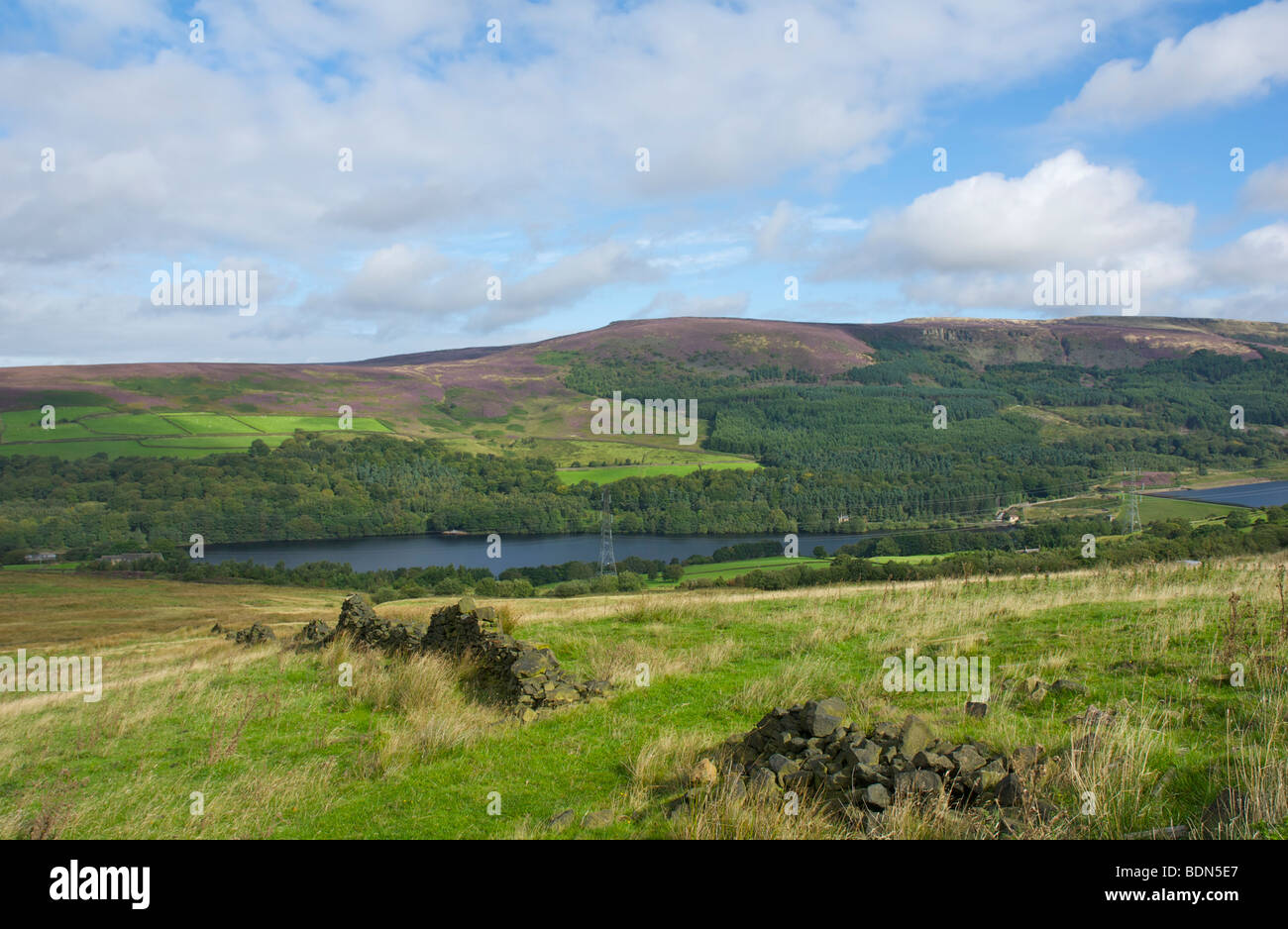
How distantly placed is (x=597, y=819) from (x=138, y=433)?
4459 inches

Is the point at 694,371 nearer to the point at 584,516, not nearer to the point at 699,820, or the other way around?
the point at 584,516

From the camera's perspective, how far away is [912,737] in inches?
251

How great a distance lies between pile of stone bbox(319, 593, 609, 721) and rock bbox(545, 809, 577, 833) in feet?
11.6

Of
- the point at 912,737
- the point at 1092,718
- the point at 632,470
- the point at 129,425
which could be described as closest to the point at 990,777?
the point at 912,737

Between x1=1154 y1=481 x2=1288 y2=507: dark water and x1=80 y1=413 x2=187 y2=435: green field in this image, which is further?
x1=80 y1=413 x2=187 y2=435: green field

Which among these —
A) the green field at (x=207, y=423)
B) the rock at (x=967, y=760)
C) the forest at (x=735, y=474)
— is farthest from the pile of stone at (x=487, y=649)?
the green field at (x=207, y=423)

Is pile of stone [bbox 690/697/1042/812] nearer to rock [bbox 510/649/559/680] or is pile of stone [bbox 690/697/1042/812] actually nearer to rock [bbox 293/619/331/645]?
rock [bbox 510/649/559/680]

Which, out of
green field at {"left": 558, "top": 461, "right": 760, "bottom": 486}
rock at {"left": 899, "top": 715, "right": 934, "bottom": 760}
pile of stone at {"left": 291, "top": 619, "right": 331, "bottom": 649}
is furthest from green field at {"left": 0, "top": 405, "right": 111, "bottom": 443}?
rock at {"left": 899, "top": 715, "right": 934, "bottom": 760}

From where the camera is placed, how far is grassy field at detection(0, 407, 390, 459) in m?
89.2

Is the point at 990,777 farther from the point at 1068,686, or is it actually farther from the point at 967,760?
the point at 1068,686
